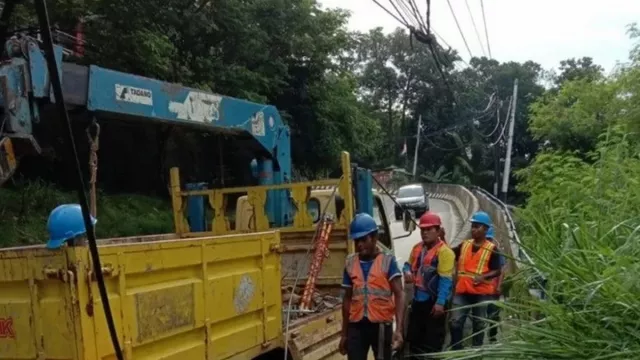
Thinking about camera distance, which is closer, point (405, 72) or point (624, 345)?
point (624, 345)

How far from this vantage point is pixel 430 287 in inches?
259

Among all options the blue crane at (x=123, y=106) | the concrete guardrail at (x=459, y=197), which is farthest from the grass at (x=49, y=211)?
the concrete guardrail at (x=459, y=197)

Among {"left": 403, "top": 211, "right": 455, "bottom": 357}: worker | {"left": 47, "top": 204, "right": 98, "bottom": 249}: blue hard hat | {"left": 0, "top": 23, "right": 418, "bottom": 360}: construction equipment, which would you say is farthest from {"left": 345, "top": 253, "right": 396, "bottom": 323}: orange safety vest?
{"left": 47, "top": 204, "right": 98, "bottom": 249}: blue hard hat

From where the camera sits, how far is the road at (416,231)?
2040 cm

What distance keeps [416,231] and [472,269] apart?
17876 mm

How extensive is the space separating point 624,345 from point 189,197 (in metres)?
6.08

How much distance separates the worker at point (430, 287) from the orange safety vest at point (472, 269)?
381 millimetres

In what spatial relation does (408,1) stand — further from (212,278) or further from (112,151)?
(112,151)

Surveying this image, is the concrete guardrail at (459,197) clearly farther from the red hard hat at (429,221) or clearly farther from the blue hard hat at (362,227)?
the blue hard hat at (362,227)

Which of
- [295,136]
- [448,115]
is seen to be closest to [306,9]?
[295,136]

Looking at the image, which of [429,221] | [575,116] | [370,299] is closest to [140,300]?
[370,299]

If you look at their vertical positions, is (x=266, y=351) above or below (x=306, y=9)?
below

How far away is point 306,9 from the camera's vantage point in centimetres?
2181

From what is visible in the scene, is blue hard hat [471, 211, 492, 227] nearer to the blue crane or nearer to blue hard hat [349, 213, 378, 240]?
blue hard hat [349, 213, 378, 240]
